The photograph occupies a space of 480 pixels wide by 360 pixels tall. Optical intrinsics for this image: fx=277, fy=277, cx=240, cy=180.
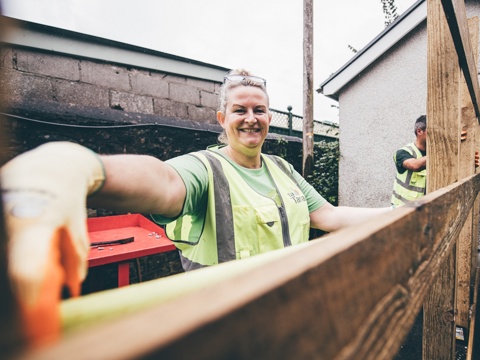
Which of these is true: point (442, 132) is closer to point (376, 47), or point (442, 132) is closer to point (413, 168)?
point (413, 168)

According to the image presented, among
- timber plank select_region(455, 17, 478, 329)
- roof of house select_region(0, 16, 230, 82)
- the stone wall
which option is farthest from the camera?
roof of house select_region(0, 16, 230, 82)

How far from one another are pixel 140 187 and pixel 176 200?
0.24m

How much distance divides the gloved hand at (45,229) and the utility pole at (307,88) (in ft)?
16.5

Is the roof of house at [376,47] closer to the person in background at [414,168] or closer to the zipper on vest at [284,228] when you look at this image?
the person in background at [414,168]

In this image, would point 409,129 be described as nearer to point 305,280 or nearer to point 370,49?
point 370,49

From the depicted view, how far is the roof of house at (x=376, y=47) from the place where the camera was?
487 cm

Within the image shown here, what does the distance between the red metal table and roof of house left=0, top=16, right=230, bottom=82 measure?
76.3 inches

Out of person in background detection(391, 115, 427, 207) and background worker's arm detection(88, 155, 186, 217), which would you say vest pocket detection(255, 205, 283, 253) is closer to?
background worker's arm detection(88, 155, 186, 217)

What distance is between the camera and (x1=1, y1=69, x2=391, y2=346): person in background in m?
0.28

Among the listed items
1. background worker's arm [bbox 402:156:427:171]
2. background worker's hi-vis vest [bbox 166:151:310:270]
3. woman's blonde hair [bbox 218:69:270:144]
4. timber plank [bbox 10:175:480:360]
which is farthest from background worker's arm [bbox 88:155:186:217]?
background worker's arm [bbox 402:156:427:171]

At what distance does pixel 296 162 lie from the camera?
5457 millimetres

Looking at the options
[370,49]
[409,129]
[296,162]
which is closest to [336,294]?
[296,162]

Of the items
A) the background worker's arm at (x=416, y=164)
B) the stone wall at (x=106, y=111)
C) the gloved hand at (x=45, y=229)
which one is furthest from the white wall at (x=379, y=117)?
the gloved hand at (x=45, y=229)

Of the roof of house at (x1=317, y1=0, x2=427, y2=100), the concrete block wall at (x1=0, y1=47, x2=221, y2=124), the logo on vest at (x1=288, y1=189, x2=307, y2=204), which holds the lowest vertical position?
the logo on vest at (x1=288, y1=189, x2=307, y2=204)
